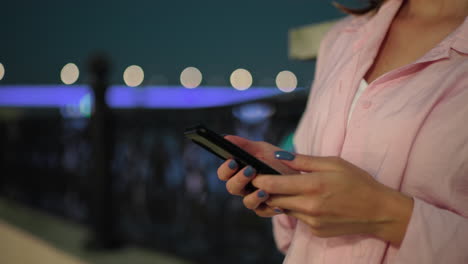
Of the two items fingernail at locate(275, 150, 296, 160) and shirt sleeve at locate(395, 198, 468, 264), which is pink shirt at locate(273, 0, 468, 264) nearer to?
shirt sleeve at locate(395, 198, 468, 264)

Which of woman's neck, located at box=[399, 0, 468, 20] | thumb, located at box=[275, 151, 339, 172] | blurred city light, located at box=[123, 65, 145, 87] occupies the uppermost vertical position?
woman's neck, located at box=[399, 0, 468, 20]

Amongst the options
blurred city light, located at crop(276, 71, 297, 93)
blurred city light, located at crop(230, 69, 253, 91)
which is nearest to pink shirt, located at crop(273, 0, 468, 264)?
blurred city light, located at crop(276, 71, 297, 93)

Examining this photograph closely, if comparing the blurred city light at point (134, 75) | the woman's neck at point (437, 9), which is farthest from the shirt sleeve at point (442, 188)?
the blurred city light at point (134, 75)

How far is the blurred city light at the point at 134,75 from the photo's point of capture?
26.9m

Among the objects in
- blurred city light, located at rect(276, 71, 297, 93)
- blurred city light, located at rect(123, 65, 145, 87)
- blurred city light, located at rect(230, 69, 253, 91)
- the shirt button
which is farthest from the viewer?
blurred city light, located at rect(123, 65, 145, 87)

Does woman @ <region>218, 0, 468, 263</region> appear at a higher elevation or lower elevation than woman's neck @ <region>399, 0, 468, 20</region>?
lower

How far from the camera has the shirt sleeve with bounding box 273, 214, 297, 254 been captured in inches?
48.9

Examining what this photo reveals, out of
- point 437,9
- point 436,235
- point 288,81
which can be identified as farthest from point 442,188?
point 288,81

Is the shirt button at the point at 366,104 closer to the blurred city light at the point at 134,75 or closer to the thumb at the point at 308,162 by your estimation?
the thumb at the point at 308,162

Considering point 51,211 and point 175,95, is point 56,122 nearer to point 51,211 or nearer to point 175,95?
point 51,211

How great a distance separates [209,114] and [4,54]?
10.7 meters

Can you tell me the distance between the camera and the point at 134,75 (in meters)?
27.1

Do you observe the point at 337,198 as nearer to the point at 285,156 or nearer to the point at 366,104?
the point at 285,156

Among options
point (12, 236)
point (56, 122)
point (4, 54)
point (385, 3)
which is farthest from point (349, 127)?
point (4, 54)
